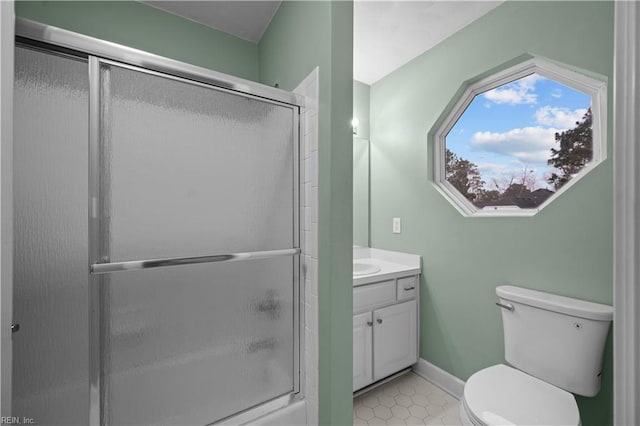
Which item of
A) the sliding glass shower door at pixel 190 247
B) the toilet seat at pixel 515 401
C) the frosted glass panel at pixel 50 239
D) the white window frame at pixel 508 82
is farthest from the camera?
the white window frame at pixel 508 82

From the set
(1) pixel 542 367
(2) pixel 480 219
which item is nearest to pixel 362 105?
(2) pixel 480 219

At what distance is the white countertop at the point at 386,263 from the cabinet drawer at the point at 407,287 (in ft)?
0.14

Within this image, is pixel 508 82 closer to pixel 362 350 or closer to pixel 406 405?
pixel 362 350

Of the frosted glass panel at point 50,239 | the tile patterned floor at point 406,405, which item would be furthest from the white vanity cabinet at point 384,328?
the frosted glass panel at point 50,239

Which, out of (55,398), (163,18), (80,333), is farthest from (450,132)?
(55,398)

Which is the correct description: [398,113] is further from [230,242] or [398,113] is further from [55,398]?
[55,398]

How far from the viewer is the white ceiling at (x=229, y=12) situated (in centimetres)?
158

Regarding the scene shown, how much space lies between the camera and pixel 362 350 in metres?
1.76

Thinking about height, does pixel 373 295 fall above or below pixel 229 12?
below

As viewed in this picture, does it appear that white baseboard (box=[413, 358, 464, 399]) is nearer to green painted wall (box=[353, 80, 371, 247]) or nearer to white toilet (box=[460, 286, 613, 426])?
white toilet (box=[460, 286, 613, 426])

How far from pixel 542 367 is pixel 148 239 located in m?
1.91

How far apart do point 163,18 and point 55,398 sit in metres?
1.91

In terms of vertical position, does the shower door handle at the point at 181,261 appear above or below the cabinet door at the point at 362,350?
above

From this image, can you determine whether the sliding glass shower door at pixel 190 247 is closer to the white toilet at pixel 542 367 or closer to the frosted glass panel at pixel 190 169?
the frosted glass panel at pixel 190 169
